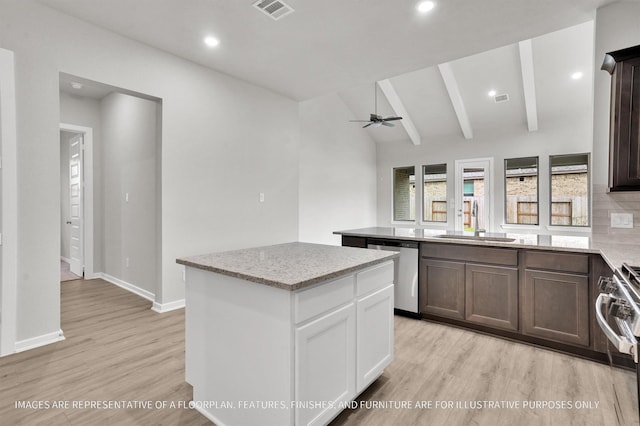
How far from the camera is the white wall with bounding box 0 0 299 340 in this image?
2613mm

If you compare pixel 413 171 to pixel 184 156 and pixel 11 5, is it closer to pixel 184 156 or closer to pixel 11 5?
pixel 184 156

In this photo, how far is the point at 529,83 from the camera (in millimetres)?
5672

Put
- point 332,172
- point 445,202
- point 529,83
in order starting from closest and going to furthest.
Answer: point 529,83
point 332,172
point 445,202

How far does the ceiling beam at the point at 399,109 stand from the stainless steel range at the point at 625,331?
532cm

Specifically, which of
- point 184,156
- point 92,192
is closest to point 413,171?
point 184,156

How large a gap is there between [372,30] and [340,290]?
265 centimetres

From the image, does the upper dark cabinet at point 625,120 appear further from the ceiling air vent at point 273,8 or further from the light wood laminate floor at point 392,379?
the ceiling air vent at point 273,8

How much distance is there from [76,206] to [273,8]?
15.2 feet

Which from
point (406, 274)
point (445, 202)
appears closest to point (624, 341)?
point (406, 274)

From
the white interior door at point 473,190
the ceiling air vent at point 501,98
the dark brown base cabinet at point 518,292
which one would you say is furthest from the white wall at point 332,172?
the dark brown base cabinet at point 518,292

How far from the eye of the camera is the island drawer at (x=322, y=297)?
4.52ft

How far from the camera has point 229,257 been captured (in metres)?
1.91

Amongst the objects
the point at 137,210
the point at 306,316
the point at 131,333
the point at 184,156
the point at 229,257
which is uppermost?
the point at 184,156

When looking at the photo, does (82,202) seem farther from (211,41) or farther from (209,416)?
(209,416)
